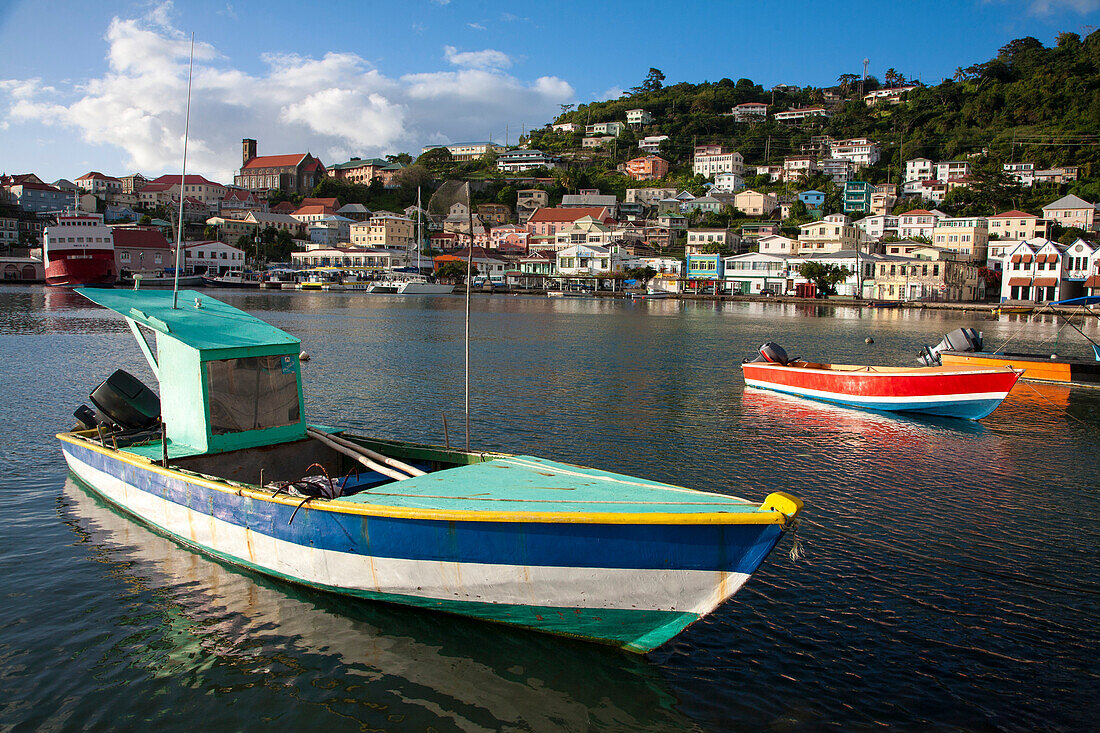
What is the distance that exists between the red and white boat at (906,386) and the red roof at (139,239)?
9953 centimetres

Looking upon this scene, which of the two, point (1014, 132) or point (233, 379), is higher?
point (1014, 132)

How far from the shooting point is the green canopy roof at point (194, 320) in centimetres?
970

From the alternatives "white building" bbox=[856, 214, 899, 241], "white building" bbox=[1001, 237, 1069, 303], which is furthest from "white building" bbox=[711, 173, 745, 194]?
"white building" bbox=[1001, 237, 1069, 303]

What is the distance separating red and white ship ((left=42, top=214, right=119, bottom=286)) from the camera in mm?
81250

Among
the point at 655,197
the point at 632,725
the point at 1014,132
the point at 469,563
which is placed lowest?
the point at 632,725

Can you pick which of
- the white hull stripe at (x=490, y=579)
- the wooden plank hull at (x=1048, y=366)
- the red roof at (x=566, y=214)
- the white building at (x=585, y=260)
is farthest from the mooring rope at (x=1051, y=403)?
the red roof at (x=566, y=214)

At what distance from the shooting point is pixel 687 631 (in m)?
7.85

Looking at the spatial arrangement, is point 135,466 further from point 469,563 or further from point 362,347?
point 362,347

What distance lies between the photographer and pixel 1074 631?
782cm

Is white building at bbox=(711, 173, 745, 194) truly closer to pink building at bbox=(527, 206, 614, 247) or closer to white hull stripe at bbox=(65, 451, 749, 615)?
pink building at bbox=(527, 206, 614, 247)

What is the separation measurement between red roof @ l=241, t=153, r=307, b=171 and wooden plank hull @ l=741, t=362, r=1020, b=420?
560ft

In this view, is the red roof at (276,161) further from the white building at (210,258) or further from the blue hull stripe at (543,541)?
the blue hull stripe at (543,541)

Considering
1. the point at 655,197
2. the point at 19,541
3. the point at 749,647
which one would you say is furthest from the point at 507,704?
the point at 655,197

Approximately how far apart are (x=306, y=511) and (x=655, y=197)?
142 metres
